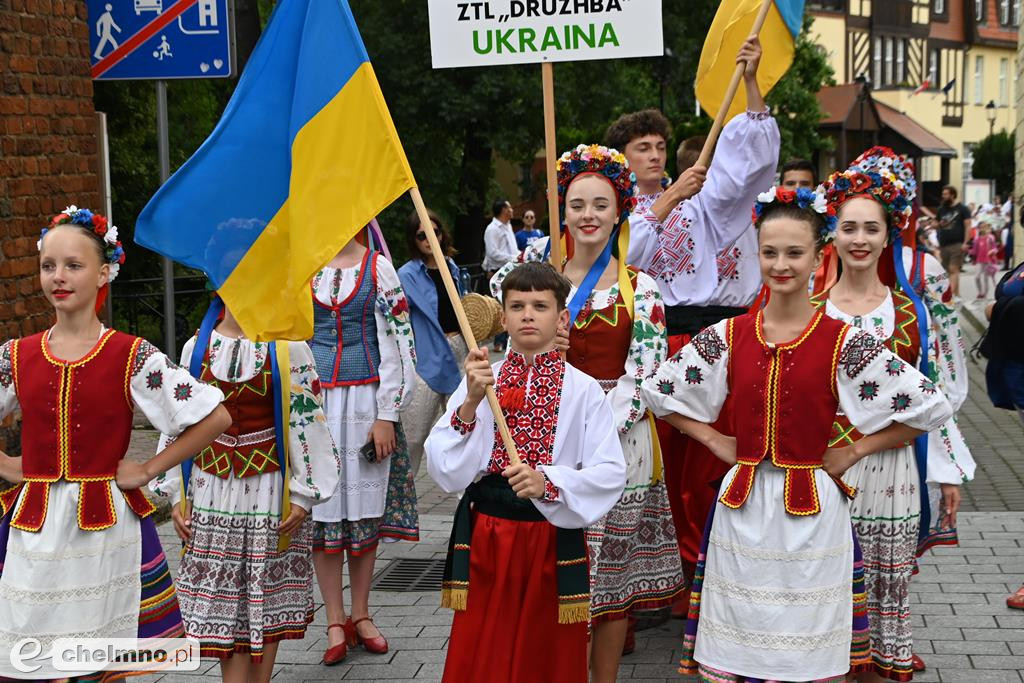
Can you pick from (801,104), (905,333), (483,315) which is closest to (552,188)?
(905,333)

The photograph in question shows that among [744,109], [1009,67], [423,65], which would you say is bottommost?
[744,109]

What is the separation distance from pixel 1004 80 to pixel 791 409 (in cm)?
7287

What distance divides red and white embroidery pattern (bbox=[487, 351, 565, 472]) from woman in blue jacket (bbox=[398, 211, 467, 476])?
3.01 m

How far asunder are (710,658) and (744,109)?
3147mm

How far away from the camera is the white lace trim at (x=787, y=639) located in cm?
447

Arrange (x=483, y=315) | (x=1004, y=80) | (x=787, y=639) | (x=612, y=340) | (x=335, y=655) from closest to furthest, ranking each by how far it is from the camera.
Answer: (x=787, y=639), (x=612, y=340), (x=335, y=655), (x=483, y=315), (x=1004, y=80)

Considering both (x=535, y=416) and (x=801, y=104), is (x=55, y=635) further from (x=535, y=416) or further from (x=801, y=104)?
(x=801, y=104)

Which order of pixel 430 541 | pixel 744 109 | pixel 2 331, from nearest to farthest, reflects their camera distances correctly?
1. pixel 744 109
2. pixel 2 331
3. pixel 430 541

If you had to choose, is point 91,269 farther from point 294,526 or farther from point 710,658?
point 710,658

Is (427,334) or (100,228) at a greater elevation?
(100,228)

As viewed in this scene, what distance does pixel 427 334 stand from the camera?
846 centimetres

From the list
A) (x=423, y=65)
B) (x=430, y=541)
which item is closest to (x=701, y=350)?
(x=430, y=541)

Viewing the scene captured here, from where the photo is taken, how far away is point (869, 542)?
17.2 feet

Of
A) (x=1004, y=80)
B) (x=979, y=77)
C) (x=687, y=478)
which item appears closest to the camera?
(x=687, y=478)
